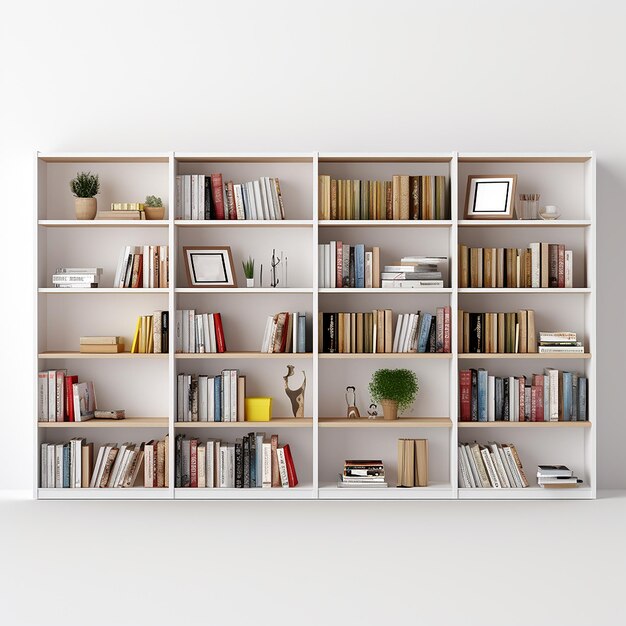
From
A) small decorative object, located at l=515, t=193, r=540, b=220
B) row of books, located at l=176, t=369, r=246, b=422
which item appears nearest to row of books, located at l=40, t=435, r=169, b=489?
row of books, located at l=176, t=369, r=246, b=422

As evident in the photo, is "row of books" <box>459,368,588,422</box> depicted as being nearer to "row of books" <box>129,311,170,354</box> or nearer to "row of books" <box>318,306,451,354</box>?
"row of books" <box>318,306,451,354</box>

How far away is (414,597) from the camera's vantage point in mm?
3309

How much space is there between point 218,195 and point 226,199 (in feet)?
0.17

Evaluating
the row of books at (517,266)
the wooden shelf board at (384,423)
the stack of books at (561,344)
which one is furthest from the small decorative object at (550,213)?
the wooden shelf board at (384,423)

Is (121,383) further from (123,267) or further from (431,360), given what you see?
(431,360)

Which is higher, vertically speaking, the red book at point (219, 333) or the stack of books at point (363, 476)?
the red book at point (219, 333)

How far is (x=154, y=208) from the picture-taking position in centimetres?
527

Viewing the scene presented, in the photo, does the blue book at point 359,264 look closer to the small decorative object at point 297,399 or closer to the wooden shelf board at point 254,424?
the small decorative object at point 297,399

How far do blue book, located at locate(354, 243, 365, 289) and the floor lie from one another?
1.30 meters

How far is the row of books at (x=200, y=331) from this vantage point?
5.26 m

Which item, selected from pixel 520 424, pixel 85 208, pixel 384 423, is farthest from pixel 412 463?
pixel 85 208

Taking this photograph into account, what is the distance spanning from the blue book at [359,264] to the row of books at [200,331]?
86 centimetres
